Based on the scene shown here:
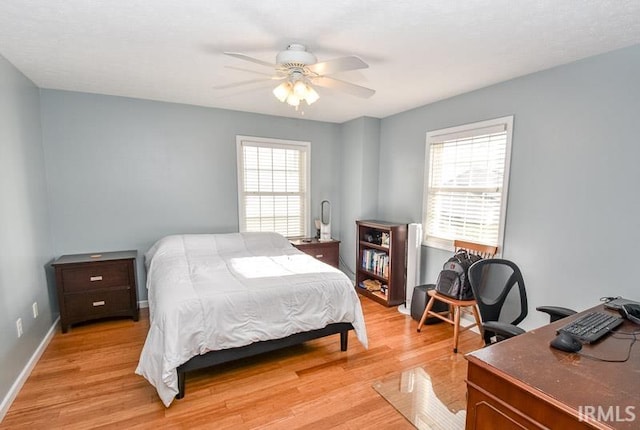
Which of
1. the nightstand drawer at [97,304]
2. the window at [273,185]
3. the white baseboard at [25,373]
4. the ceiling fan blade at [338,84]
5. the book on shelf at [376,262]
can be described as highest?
the ceiling fan blade at [338,84]

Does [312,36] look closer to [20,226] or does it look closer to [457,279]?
[457,279]

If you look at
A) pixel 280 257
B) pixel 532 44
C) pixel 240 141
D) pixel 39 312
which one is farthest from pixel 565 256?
pixel 39 312

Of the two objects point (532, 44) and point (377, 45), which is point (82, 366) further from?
point (532, 44)

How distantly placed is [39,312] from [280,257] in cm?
214

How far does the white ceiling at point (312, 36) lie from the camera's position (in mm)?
1661

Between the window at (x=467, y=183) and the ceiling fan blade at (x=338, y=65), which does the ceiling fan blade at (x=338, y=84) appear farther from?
the window at (x=467, y=183)

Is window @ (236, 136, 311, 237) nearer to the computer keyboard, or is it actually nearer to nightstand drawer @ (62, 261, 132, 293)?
nightstand drawer @ (62, 261, 132, 293)

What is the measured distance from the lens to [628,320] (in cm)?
167

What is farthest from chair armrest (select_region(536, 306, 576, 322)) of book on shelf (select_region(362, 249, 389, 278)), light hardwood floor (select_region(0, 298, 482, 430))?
book on shelf (select_region(362, 249, 389, 278))

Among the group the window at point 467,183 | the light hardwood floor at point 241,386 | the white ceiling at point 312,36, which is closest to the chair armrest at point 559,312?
the light hardwood floor at point 241,386

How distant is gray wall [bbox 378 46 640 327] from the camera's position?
212 cm

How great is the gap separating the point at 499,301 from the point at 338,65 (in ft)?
6.03

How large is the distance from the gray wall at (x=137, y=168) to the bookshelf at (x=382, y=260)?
68.5 inches

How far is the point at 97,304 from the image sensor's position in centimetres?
311
